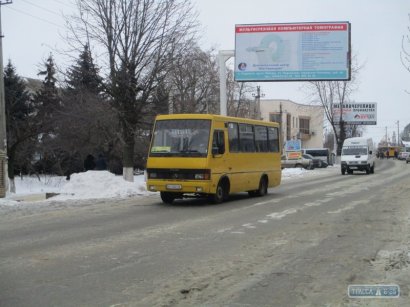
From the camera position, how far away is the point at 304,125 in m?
107

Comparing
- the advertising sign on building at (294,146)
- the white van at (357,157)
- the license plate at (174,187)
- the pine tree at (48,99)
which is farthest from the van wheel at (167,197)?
the advertising sign on building at (294,146)

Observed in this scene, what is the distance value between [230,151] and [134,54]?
9.03m

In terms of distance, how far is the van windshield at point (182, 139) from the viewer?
1606cm

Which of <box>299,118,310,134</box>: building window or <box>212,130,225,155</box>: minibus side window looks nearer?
<box>212,130,225,155</box>: minibus side window

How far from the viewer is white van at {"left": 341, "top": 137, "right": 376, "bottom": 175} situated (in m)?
40.7

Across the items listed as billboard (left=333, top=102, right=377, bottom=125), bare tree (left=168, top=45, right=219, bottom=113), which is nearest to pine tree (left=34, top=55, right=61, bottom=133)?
bare tree (left=168, top=45, right=219, bottom=113)

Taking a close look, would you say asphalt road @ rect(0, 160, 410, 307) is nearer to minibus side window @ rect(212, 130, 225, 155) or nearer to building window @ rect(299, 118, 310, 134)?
minibus side window @ rect(212, 130, 225, 155)

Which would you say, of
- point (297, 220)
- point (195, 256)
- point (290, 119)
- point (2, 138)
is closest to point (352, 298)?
point (195, 256)

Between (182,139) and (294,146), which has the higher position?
(294,146)

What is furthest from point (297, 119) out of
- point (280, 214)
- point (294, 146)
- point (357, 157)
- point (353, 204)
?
point (280, 214)

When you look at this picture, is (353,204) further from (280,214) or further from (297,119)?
(297,119)

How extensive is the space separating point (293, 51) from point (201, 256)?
82.5 ft

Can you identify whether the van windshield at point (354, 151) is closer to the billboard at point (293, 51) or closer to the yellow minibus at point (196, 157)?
the billboard at point (293, 51)

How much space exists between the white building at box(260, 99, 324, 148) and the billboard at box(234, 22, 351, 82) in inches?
2437
